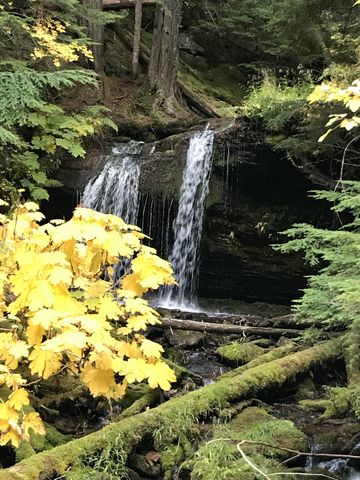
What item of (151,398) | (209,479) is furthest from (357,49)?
(209,479)

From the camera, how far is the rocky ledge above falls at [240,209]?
9781 millimetres

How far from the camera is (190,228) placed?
10273mm

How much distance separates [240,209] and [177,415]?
21.5 feet

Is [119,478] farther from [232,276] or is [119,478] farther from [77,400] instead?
[232,276]

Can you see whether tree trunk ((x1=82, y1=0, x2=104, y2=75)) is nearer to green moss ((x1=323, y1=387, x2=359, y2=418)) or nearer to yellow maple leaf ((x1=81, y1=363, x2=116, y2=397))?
green moss ((x1=323, y1=387, x2=359, y2=418))

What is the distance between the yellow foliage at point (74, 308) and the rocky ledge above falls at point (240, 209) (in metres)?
6.51

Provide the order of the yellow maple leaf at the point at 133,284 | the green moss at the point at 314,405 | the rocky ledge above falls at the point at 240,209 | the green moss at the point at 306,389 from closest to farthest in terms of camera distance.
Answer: the yellow maple leaf at the point at 133,284 → the green moss at the point at 314,405 → the green moss at the point at 306,389 → the rocky ledge above falls at the point at 240,209

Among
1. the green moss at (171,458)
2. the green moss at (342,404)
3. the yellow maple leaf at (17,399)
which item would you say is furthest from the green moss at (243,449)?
the yellow maple leaf at (17,399)

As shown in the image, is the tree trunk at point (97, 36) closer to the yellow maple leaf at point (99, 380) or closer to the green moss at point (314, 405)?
the green moss at point (314, 405)

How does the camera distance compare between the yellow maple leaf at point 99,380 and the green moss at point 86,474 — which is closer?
the yellow maple leaf at point 99,380

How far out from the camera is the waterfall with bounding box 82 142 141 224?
10570 millimetres

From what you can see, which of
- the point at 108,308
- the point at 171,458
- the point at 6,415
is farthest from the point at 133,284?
the point at 171,458

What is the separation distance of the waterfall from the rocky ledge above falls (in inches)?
6.8

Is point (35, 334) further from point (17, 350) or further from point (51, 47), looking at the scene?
point (51, 47)
